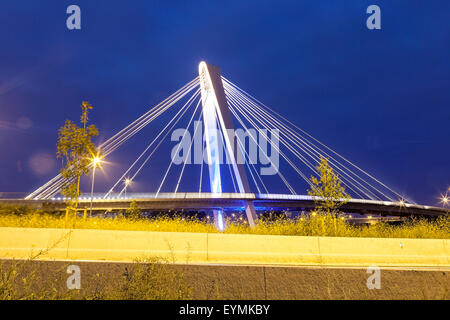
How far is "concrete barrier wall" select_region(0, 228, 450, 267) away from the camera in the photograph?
16.9 ft

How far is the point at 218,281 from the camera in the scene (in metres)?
4.12

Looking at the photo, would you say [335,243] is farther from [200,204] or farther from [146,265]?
[200,204]

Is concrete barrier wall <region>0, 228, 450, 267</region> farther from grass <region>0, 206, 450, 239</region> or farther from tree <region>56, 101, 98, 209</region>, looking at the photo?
tree <region>56, 101, 98, 209</region>

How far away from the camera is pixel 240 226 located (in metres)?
7.93

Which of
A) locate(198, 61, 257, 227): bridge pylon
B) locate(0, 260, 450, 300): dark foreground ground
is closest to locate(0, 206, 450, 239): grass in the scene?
locate(0, 260, 450, 300): dark foreground ground

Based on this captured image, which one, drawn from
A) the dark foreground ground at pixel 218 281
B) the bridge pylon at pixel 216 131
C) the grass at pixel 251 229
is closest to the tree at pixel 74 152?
the grass at pixel 251 229

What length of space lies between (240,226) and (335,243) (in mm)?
2688

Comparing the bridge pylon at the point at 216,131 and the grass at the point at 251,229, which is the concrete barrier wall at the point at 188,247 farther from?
the bridge pylon at the point at 216,131

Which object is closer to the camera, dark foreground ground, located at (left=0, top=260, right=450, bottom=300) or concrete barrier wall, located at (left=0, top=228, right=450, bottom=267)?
dark foreground ground, located at (left=0, top=260, right=450, bottom=300)

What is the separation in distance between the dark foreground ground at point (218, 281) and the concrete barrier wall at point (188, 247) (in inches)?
33.3

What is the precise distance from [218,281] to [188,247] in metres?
1.30

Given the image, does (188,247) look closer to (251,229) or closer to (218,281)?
(218,281)

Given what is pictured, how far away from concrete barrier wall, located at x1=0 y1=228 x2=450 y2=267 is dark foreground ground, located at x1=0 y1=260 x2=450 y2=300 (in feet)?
2.78

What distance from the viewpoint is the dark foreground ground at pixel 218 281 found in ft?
13.2
